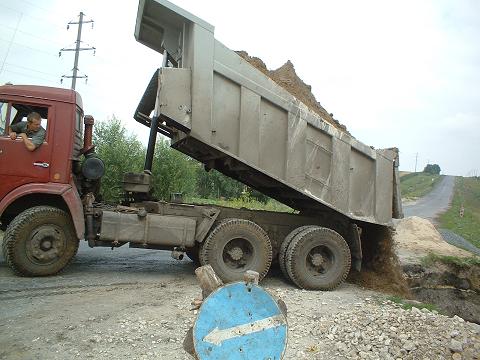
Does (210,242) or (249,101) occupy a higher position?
(249,101)

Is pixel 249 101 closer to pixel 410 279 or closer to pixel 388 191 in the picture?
pixel 388 191

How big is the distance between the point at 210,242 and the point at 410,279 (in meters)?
4.63

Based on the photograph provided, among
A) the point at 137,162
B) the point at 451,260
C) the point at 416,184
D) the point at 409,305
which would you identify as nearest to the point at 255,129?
the point at 409,305

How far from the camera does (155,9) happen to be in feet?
21.2

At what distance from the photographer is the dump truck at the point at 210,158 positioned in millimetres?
6008

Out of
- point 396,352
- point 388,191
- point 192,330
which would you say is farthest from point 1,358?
point 388,191

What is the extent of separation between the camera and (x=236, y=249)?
21.2ft

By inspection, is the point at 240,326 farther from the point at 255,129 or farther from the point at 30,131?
the point at 30,131

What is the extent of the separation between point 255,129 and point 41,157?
3.08 meters

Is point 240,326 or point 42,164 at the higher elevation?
point 42,164

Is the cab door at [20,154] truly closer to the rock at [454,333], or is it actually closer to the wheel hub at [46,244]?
the wheel hub at [46,244]

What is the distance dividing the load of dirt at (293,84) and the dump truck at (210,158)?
0.50 metres

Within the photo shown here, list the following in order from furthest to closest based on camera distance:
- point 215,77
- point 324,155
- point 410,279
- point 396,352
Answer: point 410,279 → point 324,155 → point 215,77 → point 396,352

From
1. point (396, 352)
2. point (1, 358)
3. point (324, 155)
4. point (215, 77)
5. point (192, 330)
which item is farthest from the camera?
point (324, 155)
